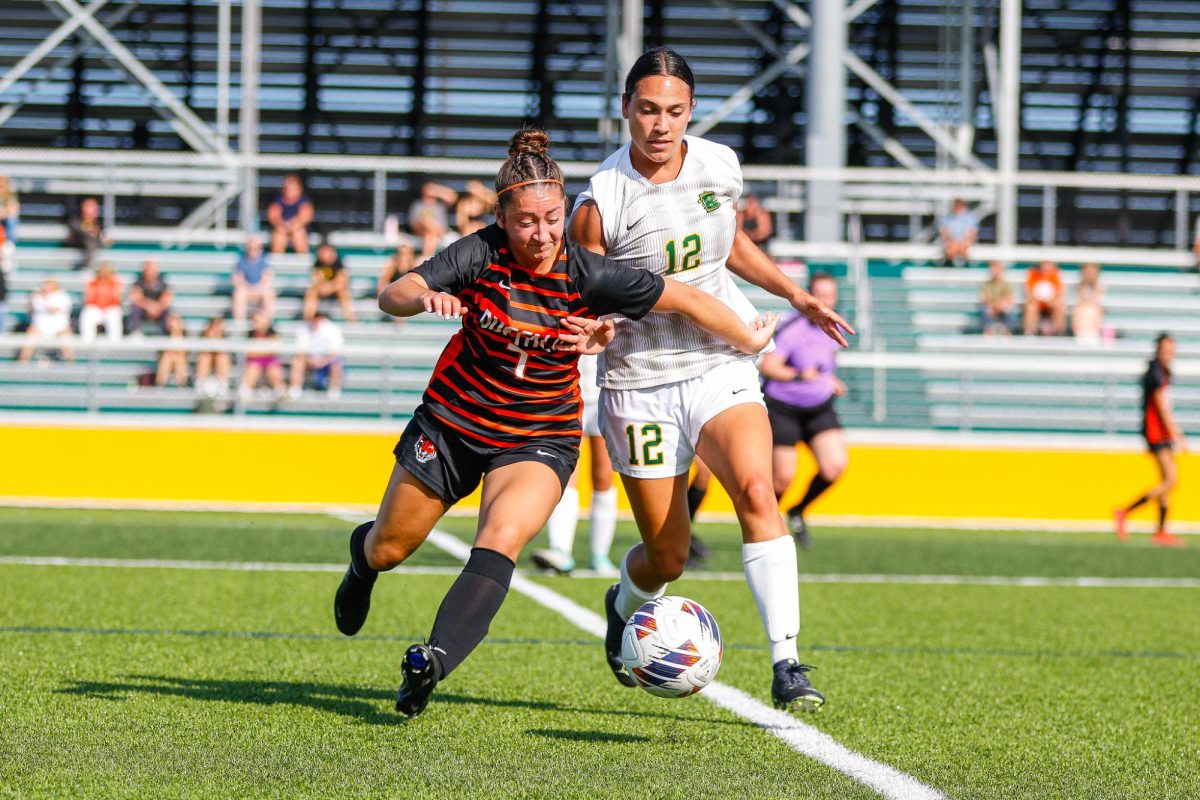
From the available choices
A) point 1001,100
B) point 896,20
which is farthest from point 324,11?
point 1001,100

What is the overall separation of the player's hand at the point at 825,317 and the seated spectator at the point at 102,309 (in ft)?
46.3

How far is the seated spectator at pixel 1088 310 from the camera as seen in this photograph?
19.7 metres

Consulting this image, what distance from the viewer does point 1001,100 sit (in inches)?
883

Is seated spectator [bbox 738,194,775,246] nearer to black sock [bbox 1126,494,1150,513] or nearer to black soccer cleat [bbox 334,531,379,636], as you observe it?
black sock [bbox 1126,494,1150,513]

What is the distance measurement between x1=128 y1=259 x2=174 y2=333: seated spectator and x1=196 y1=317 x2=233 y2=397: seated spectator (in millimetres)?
1953

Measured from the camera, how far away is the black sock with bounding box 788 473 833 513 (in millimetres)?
12617

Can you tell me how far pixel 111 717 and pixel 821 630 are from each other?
406cm

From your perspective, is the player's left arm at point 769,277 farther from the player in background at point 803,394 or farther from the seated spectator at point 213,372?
the seated spectator at point 213,372

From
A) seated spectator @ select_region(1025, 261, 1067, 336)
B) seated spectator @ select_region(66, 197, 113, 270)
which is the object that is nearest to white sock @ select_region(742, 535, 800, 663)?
seated spectator @ select_region(1025, 261, 1067, 336)

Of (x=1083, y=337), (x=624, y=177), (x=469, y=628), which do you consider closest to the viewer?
(x=469, y=628)

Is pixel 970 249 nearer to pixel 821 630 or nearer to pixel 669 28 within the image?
pixel 669 28

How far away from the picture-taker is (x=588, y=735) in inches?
198

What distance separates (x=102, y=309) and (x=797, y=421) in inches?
382

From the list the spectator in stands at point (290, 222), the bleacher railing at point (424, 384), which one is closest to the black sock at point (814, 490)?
the bleacher railing at point (424, 384)
